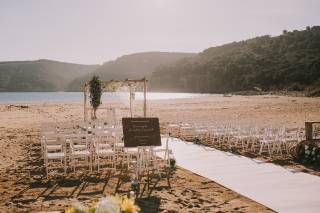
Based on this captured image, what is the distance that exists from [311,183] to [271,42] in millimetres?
130145

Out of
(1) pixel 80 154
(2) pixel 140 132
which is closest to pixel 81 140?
(1) pixel 80 154

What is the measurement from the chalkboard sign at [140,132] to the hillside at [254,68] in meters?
67.1

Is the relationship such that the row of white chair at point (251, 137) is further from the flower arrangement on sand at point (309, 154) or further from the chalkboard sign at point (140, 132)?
the chalkboard sign at point (140, 132)

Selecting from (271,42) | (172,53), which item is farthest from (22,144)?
(172,53)

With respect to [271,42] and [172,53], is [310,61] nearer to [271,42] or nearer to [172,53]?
[271,42]

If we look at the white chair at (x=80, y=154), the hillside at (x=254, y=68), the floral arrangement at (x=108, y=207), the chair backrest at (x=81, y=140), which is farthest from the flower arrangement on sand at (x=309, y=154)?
the hillside at (x=254, y=68)

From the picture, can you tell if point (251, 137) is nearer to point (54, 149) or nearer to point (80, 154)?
point (80, 154)

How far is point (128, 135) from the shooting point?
28.3 ft

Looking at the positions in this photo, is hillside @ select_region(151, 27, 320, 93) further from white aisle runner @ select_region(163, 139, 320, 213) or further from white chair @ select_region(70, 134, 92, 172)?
white chair @ select_region(70, 134, 92, 172)

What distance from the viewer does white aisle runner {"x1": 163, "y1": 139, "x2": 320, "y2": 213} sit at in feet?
22.4

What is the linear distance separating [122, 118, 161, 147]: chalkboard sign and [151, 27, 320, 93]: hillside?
220 ft

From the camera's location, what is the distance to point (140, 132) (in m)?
8.78

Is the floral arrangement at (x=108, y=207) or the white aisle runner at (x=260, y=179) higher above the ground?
the floral arrangement at (x=108, y=207)

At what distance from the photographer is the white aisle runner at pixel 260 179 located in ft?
22.4
